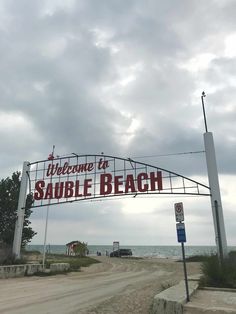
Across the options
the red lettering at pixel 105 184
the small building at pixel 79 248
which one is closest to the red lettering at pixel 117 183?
the red lettering at pixel 105 184

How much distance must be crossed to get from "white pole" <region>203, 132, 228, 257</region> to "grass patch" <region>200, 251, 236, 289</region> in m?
4.26

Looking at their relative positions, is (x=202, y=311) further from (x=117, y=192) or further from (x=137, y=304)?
(x=117, y=192)

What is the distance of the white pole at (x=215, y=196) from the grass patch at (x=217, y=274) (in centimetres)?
426

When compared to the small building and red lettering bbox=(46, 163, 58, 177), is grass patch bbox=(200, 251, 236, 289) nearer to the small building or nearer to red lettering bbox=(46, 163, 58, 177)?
red lettering bbox=(46, 163, 58, 177)

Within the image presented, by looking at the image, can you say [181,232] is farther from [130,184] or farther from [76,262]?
[76,262]

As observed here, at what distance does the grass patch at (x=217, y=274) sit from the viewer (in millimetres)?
13766

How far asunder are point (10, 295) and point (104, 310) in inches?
190

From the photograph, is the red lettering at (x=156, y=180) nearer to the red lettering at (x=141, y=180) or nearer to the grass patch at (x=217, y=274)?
the red lettering at (x=141, y=180)

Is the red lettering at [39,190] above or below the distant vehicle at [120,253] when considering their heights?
above

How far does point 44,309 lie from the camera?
11.0 metres

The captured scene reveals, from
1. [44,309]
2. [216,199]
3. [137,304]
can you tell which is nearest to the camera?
[44,309]

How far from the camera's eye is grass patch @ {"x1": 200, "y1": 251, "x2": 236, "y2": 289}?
13766 millimetres

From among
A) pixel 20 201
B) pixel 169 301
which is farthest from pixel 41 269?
pixel 169 301

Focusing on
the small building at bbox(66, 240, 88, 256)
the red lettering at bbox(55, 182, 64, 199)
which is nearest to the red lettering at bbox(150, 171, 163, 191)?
the red lettering at bbox(55, 182, 64, 199)
